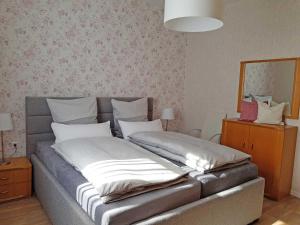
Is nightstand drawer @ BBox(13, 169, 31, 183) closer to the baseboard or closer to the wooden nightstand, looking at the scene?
the wooden nightstand

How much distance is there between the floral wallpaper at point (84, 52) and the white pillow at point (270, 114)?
1.53m

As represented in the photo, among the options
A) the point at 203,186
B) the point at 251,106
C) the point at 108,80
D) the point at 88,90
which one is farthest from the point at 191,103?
the point at 203,186

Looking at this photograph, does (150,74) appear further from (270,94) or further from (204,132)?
(270,94)

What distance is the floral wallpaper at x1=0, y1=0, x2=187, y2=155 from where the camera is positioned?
2.71 m

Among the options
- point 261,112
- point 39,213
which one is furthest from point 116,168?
point 261,112

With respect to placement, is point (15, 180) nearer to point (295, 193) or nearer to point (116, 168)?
point (116, 168)

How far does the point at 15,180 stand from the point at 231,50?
3.18m

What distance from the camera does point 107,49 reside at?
3357mm

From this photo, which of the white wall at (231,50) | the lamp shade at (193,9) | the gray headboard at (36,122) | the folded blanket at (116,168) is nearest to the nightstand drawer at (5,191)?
the gray headboard at (36,122)

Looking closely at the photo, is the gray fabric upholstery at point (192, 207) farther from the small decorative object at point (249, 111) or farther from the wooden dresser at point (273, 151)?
the small decorative object at point (249, 111)

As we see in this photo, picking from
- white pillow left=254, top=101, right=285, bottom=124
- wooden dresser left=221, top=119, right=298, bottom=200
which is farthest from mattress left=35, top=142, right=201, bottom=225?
white pillow left=254, top=101, right=285, bottom=124

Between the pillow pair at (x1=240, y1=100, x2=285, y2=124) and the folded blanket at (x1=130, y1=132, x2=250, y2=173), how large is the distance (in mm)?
884

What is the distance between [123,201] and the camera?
152 centimetres

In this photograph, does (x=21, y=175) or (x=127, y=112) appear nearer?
(x=21, y=175)
